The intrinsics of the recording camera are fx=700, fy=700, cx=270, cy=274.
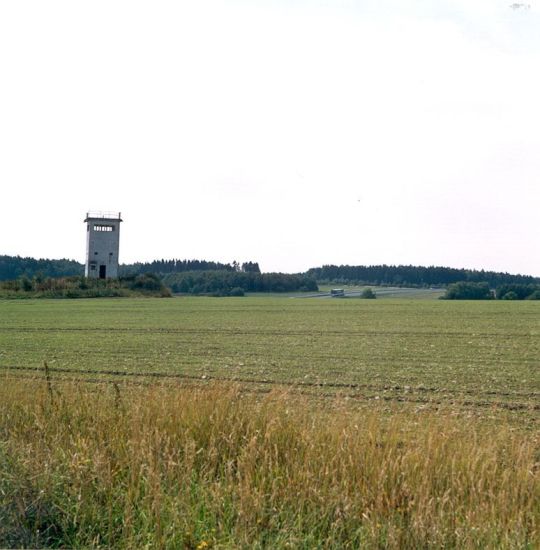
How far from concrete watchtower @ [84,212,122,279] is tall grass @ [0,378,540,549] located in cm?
7424

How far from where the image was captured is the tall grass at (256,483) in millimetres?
6086

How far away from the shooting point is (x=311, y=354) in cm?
2181

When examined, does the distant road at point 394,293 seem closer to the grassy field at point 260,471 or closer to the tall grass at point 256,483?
the grassy field at point 260,471

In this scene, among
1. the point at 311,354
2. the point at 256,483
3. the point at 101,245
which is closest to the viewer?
the point at 256,483

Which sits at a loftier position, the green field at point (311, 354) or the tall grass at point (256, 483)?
the tall grass at point (256, 483)

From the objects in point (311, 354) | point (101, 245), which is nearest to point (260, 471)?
point (311, 354)

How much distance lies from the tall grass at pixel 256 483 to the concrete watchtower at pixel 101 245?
74244 millimetres

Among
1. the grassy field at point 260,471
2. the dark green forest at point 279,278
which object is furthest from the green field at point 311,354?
the dark green forest at point 279,278

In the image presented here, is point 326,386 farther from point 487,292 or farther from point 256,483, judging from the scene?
point 487,292

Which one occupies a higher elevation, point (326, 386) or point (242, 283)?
point (242, 283)

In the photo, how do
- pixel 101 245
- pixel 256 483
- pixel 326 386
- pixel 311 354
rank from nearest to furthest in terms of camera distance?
pixel 256 483 → pixel 326 386 → pixel 311 354 → pixel 101 245

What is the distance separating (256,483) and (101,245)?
7729cm

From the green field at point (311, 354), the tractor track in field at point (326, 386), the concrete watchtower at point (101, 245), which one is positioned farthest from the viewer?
the concrete watchtower at point (101, 245)

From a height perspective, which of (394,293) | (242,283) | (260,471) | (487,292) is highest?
(242,283)
